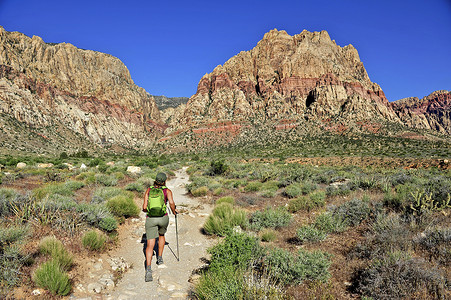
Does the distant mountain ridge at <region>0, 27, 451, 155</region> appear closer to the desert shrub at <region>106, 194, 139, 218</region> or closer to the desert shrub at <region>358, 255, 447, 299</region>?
the desert shrub at <region>106, 194, 139, 218</region>

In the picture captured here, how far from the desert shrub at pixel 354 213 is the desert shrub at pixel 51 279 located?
6.73 metres

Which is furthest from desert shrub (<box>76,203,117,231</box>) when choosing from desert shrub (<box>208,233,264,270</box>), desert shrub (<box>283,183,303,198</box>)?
desert shrub (<box>283,183,303,198</box>)

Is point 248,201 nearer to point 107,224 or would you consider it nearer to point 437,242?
point 107,224

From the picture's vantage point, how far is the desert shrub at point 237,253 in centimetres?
425

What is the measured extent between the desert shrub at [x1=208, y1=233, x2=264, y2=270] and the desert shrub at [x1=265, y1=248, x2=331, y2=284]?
0.34 metres

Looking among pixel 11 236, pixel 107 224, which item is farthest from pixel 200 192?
pixel 11 236

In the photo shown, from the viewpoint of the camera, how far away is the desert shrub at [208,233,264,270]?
4246 mm

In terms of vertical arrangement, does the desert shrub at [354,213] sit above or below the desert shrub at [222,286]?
above

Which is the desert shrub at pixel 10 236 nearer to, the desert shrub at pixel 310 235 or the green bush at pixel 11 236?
the green bush at pixel 11 236

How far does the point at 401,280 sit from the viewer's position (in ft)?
10.6

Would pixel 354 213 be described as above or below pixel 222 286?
above

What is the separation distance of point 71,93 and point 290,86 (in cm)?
10841

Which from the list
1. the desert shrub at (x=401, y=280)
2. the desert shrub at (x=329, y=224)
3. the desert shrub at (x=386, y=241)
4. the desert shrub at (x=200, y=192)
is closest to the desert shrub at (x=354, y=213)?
the desert shrub at (x=329, y=224)

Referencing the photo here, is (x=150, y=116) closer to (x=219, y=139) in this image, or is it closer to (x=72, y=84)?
(x=72, y=84)
